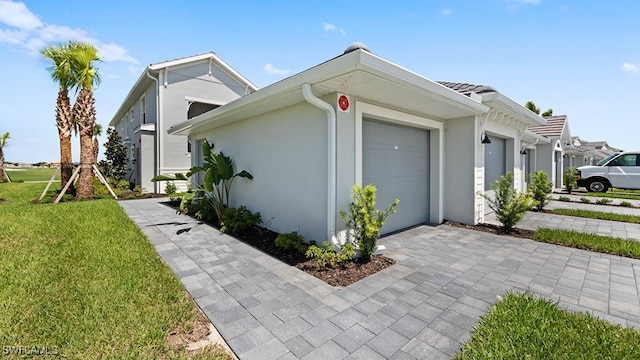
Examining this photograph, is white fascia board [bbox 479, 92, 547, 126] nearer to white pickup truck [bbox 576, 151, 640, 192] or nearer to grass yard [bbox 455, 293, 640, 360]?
grass yard [bbox 455, 293, 640, 360]

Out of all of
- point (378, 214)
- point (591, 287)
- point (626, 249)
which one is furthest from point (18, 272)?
point (626, 249)

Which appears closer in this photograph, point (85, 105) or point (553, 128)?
point (85, 105)

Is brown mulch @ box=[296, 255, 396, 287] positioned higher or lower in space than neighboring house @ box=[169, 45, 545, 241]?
lower

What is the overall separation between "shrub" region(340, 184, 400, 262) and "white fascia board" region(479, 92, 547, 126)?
3.84 metres

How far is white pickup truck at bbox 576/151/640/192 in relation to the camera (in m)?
12.5

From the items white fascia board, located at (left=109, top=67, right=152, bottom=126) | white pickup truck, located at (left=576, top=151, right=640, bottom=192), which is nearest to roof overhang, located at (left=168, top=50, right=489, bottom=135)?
white fascia board, located at (left=109, top=67, right=152, bottom=126)

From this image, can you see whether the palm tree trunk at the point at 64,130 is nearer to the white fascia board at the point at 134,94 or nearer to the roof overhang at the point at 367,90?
the white fascia board at the point at 134,94

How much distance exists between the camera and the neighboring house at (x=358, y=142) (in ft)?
13.5

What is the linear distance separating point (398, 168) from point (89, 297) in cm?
535

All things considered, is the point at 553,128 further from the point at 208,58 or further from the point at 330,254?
the point at 208,58

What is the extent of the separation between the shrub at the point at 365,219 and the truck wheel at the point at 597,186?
1593 cm

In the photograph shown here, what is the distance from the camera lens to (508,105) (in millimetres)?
6641

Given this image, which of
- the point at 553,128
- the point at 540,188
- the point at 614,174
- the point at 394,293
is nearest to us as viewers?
the point at 394,293

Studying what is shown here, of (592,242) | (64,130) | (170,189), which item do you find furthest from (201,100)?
(592,242)
